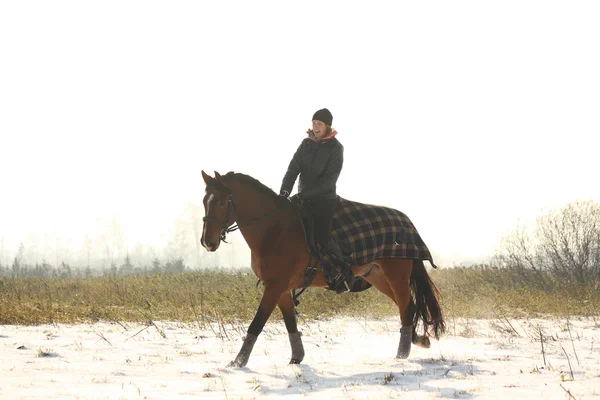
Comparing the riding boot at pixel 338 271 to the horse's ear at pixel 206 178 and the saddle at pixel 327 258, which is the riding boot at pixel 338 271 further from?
the horse's ear at pixel 206 178

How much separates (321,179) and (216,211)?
4.59 feet

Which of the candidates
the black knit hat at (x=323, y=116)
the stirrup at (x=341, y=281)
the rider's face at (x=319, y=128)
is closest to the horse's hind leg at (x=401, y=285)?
the stirrup at (x=341, y=281)

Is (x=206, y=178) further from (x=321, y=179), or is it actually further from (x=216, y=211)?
(x=321, y=179)

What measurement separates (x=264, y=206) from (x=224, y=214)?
55 cm

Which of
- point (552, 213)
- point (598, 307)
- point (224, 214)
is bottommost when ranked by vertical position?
point (598, 307)

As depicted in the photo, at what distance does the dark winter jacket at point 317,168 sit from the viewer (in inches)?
267

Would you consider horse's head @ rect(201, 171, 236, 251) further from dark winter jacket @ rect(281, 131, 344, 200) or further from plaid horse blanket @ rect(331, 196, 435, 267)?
plaid horse blanket @ rect(331, 196, 435, 267)

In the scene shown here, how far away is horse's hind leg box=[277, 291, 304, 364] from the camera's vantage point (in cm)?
679

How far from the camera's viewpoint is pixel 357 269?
7285 mm

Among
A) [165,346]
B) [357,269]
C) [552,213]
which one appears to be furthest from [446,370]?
[552,213]

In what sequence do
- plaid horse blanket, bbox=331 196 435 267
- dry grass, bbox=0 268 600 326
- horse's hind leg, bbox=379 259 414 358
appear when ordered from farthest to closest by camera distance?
1. dry grass, bbox=0 268 600 326
2. horse's hind leg, bbox=379 259 414 358
3. plaid horse blanket, bbox=331 196 435 267

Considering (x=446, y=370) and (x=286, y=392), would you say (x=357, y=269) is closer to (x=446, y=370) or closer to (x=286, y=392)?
(x=446, y=370)

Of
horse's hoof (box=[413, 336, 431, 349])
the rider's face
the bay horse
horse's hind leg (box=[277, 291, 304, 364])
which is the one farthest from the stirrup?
the rider's face

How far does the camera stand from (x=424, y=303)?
781 centimetres
